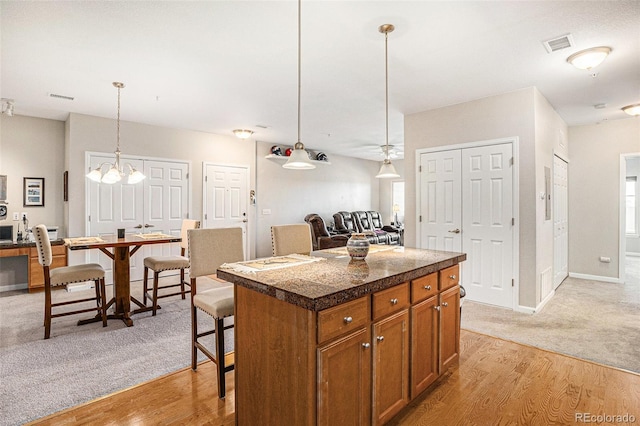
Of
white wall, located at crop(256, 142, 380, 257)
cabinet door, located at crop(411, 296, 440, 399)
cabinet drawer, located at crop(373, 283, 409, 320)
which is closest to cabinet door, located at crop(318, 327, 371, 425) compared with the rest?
cabinet drawer, located at crop(373, 283, 409, 320)

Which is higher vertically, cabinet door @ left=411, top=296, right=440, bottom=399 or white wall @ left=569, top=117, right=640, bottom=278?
white wall @ left=569, top=117, right=640, bottom=278

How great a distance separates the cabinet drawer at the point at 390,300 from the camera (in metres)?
1.72

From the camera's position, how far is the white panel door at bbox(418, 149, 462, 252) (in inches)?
175

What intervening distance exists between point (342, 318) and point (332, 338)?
0.33ft

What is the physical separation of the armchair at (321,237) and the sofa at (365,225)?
59cm

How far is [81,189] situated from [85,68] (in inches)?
92.9

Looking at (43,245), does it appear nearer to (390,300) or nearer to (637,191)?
(390,300)

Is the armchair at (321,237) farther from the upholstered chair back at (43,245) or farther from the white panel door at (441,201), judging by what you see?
the upholstered chair back at (43,245)

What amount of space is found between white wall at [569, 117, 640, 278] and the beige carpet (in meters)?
0.80

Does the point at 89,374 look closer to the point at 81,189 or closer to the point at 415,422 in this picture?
the point at 415,422

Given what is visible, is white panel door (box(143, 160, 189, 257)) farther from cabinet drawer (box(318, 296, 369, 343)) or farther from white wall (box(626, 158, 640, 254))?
white wall (box(626, 158, 640, 254))

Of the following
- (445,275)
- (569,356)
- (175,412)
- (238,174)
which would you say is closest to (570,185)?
(569,356)

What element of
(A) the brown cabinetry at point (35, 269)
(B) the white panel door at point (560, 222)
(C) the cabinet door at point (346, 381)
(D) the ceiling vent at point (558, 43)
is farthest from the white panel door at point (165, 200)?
(B) the white panel door at point (560, 222)

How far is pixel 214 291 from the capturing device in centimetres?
248
